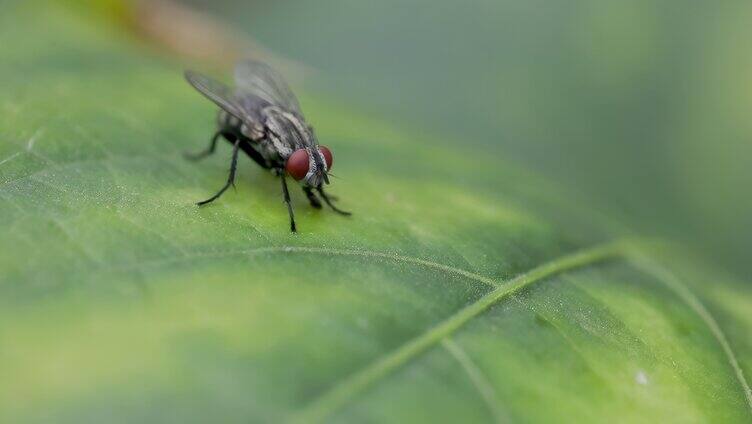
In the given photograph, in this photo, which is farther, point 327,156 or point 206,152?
point 206,152

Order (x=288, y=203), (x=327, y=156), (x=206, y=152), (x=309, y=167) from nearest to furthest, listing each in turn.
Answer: (x=288, y=203) < (x=309, y=167) < (x=327, y=156) < (x=206, y=152)

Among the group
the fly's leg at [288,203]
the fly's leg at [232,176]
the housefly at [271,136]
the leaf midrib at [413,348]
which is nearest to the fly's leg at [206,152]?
the housefly at [271,136]

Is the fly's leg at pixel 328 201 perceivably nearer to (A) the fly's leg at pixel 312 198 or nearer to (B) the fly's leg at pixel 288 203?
(A) the fly's leg at pixel 312 198

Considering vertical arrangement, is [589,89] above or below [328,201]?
above

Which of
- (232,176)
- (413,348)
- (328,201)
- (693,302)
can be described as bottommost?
(232,176)

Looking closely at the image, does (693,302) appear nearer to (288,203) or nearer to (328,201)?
(328,201)

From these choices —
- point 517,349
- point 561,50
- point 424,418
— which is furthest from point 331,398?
point 561,50

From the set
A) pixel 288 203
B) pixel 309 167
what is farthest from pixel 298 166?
pixel 288 203
